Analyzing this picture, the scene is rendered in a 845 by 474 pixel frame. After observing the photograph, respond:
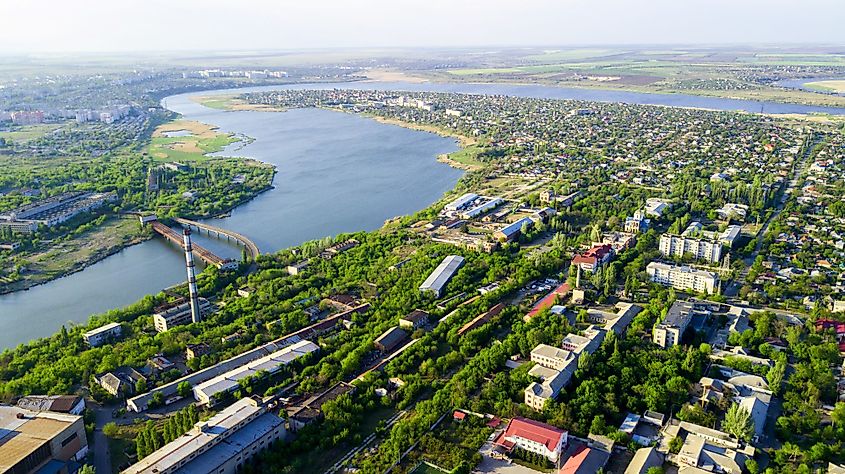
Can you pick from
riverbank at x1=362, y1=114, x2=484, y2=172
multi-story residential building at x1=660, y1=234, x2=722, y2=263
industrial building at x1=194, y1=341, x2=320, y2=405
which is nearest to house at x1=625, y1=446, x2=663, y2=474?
industrial building at x1=194, y1=341, x2=320, y2=405

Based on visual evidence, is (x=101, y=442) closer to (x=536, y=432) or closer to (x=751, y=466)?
(x=536, y=432)

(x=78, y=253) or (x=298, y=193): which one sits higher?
(x=298, y=193)

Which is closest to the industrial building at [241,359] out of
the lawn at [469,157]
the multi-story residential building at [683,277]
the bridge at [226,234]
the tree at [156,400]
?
the tree at [156,400]

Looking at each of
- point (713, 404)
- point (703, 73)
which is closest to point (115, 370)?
point (713, 404)

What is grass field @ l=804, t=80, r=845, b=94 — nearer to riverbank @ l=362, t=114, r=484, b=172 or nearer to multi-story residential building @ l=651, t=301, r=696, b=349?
riverbank @ l=362, t=114, r=484, b=172

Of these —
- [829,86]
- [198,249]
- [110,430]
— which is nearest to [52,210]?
[198,249]

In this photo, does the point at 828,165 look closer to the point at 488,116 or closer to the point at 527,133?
the point at 527,133
